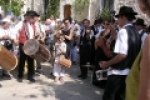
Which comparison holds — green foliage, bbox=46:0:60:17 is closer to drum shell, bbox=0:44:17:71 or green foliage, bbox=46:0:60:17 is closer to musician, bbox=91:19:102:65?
musician, bbox=91:19:102:65

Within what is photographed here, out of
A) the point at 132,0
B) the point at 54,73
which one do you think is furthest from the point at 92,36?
the point at 132,0

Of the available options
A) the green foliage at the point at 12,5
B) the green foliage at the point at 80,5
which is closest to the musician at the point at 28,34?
the green foliage at the point at 12,5

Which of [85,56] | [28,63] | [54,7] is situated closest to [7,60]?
[28,63]

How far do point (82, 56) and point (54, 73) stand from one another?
0.93 meters

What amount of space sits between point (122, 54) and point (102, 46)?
2.03 meters

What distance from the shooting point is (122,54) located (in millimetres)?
3260

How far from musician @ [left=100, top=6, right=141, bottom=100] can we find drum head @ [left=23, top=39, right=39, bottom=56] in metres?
2.67

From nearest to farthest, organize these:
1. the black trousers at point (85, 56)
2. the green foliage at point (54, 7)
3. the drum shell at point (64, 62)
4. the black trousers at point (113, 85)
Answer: the black trousers at point (113, 85)
the drum shell at point (64, 62)
the black trousers at point (85, 56)
the green foliage at point (54, 7)

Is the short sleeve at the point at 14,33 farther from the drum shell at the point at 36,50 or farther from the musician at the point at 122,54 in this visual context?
the musician at the point at 122,54

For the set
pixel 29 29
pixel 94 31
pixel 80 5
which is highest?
pixel 80 5

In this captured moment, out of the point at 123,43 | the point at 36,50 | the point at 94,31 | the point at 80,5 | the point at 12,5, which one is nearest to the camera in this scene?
the point at 123,43

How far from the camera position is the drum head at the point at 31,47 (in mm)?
5848

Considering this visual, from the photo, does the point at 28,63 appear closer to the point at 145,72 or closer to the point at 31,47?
the point at 31,47

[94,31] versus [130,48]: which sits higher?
[130,48]
